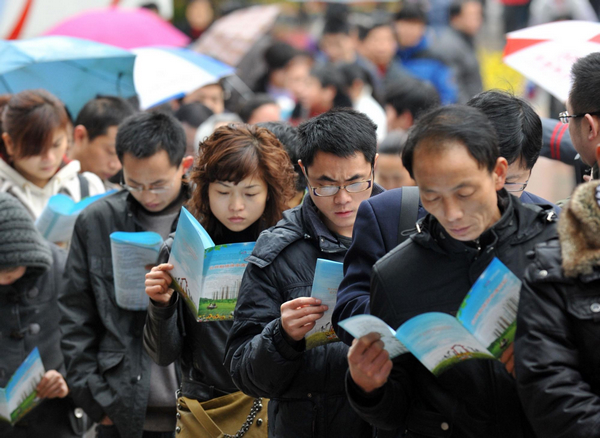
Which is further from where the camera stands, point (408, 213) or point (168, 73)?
point (168, 73)

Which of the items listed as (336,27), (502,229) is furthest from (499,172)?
(336,27)

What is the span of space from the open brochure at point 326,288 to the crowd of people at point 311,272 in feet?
0.08

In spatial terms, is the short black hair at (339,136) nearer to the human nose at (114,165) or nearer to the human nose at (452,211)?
the human nose at (452,211)

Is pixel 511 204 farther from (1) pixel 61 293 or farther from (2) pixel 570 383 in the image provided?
(1) pixel 61 293

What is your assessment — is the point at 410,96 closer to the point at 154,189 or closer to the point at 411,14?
the point at 411,14

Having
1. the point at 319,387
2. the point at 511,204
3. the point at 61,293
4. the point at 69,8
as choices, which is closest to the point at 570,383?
the point at 511,204

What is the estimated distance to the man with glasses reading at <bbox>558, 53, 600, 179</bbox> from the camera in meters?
2.85

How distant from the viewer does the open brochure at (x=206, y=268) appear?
10.0 feet

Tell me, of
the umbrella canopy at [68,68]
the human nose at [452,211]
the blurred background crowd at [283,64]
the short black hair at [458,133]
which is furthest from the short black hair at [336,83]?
the human nose at [452,211]

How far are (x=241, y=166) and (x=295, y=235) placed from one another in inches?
20.7

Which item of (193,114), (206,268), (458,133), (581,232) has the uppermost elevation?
(458,133)

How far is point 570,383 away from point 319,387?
3.49ft

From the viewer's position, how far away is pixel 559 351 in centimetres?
212

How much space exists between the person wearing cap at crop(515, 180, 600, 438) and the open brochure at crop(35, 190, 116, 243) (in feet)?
9.90
